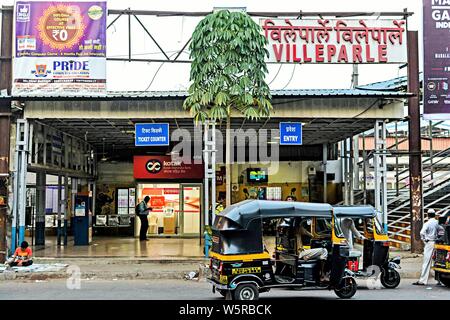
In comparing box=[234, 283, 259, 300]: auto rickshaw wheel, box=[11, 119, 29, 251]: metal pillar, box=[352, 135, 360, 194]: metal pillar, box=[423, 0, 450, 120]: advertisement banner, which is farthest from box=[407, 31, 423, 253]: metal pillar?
box=[11, 119, 29, 251]: metal pillar

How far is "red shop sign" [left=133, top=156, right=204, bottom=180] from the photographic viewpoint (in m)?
23.7

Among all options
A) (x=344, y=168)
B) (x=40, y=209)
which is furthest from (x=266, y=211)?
(x=344, y=168)

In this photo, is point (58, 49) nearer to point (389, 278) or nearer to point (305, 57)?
point (305, 57)

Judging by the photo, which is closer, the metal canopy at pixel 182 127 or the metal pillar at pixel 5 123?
the metal pillar at pixel 5 123

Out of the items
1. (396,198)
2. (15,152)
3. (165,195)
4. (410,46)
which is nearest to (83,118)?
(15,152)

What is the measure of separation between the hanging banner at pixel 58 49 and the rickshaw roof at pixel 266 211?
26.8 ft

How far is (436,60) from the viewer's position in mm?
17094

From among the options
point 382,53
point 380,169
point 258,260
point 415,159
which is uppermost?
point 382,53

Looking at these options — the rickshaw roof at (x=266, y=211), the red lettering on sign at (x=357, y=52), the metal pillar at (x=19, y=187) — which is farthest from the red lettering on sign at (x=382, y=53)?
the metal pillar at (x=19, y=187)

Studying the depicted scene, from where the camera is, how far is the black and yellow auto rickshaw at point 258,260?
1003cm

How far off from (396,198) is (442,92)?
681 centimetres

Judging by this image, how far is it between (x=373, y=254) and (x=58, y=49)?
10953 mm

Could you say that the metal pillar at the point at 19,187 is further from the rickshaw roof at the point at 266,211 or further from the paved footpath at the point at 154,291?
the rickshaw roof at the point at 266,211

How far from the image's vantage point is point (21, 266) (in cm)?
1448
